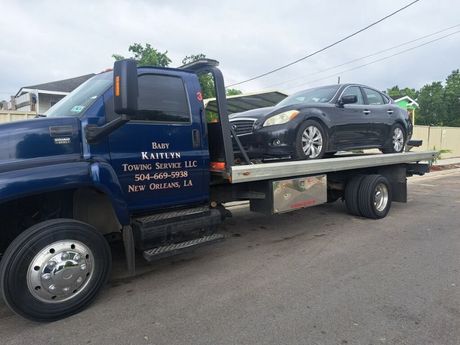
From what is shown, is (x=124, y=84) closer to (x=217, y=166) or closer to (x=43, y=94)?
(x=217, y=166)

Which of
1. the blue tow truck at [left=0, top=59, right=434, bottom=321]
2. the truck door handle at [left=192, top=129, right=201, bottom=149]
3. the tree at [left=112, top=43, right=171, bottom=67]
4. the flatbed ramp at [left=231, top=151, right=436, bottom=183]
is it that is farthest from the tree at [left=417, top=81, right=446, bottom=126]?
the truck door handle at [left=192, top=129, right=201, bottom=149]

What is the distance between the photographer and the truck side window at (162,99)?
380 cm

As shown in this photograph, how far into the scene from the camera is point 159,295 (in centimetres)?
357

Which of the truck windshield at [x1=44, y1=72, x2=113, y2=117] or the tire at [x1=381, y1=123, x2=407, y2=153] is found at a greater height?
the truck windshield at [x1=44, y1=72, x2=113, y2=117]

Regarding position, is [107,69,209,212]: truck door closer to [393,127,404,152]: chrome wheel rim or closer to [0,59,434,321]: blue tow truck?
[0,59,434,321]: blue tow truck

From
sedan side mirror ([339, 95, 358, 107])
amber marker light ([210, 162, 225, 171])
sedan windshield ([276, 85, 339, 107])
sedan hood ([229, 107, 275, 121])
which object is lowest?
amber marker light ([210, 162, 225, 171])

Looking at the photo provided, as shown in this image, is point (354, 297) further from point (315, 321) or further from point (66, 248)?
point (66, 248)

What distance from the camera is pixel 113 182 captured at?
342 cm

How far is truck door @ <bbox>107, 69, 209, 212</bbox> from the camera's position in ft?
12.0

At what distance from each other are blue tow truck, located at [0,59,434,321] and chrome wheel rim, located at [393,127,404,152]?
340cm

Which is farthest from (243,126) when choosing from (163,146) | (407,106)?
(407,106)

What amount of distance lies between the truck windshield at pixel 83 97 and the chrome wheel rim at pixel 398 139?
6.04 metres

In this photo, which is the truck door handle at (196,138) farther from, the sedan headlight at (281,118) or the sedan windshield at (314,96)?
the sedan windshield at (314,96)

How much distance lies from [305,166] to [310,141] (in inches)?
29.5
